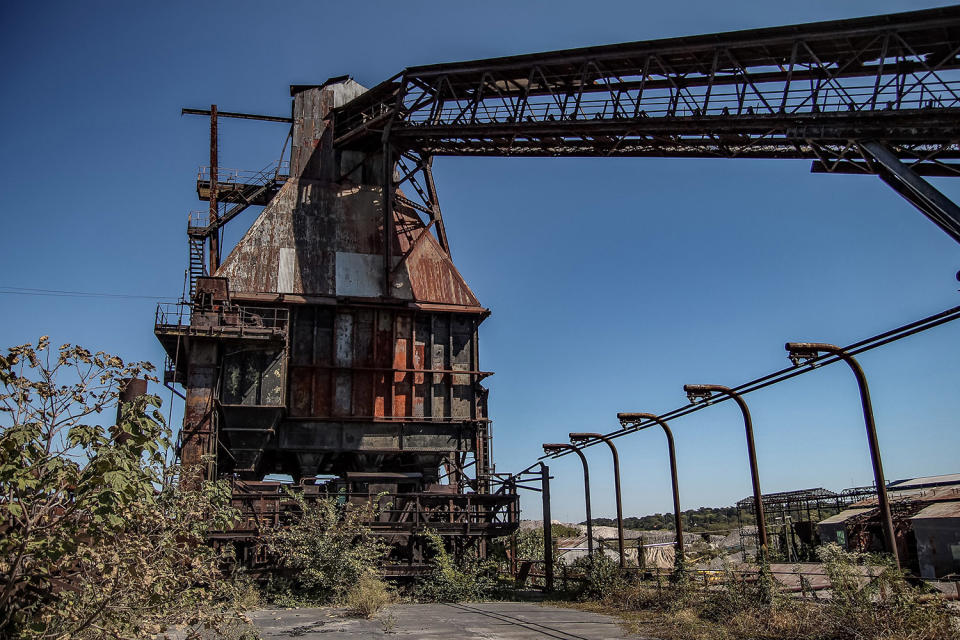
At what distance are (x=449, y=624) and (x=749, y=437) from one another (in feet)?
18.9

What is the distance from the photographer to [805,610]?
9.64 meters

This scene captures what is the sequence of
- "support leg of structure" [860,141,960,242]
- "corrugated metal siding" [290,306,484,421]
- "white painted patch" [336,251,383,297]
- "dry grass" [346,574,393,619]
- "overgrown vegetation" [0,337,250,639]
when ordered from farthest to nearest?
"white painted patch" [336,251,383,297] < "corrugated metal siding" [290,306,484,421] < "support leg of structure" [860,141,960,242] < "dry grass" [346,574,393,619] < "overgrown vegetation" [0,337,250,639]

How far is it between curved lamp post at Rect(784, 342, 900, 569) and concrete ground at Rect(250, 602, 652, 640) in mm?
3669

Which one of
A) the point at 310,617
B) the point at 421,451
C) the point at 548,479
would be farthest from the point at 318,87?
the point at 310,617

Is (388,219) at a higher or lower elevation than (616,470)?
higher

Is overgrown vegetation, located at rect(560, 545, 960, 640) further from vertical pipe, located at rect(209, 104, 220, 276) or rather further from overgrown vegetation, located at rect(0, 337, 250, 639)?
vertical pipe, located at rect(209, 104, 220, 276)

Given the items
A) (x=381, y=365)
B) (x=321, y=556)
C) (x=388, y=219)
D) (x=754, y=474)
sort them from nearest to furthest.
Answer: (x=754, y=474), (x=321, y=556), (x=381, y=365), (x=388, y=219)

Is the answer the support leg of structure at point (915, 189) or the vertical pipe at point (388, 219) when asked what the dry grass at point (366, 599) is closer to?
the support leg of structure at point (915, 189)

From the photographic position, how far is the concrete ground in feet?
35.9

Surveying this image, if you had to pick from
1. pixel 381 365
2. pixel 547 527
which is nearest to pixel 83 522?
pixel 547 527

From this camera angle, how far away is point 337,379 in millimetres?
25984

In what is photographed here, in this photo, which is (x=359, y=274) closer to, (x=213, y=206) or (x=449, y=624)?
(x=213, y=206)

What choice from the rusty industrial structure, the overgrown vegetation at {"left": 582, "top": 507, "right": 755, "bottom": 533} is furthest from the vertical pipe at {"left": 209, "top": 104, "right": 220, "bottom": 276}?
the overgrown vegetation at {"left": 582, "top": 507, "right": 755, "bottom": 533}

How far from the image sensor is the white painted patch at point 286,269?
87.1ft
